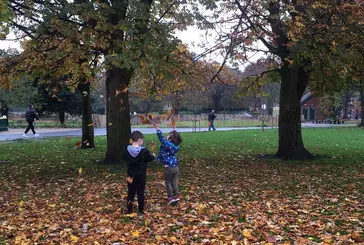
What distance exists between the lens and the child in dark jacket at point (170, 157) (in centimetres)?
666

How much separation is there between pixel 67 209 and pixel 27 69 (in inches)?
250

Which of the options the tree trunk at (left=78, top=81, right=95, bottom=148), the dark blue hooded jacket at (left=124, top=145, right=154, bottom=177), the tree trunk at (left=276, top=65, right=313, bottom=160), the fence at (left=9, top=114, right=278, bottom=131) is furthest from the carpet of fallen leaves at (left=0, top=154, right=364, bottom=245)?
the fence at (left=9, top=114, right=278, bottom=131)

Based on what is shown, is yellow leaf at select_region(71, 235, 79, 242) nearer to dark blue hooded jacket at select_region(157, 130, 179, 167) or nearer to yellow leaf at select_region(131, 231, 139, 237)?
yellow leaf at select_region(131, 231, 139, 237)

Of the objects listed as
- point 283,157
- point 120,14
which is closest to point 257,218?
point 120,14

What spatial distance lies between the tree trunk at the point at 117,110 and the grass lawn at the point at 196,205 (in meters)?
0.77

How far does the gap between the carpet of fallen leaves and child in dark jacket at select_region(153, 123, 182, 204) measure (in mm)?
257

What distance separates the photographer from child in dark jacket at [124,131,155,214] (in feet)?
20.3

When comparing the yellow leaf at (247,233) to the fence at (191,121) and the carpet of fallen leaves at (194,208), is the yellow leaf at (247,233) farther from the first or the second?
the fence at (191,121)

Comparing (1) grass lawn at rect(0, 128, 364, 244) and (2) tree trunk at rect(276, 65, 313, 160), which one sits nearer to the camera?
(1) grass lawn at rect(0, 128, 364, 244)

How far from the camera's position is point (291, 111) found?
12.6 m

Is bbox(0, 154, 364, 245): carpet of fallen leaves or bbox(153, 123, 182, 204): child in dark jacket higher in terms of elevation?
bbox(153, 123, 182, 204): child in dark jacket

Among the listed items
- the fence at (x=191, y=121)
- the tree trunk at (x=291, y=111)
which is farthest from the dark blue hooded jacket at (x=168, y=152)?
the fence at (x=191, y=121)

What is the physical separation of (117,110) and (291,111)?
17.8 feet

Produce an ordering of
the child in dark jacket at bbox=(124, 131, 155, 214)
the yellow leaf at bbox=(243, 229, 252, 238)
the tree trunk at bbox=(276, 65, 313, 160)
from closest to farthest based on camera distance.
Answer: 1. the yellow leaf at bbox=(243, 229, 252, 238)
2. the child in dark jacket at bbox=(124, 131, 155, 214)
3. the tree trunk at bbox=(276, 65, 313, 160)
